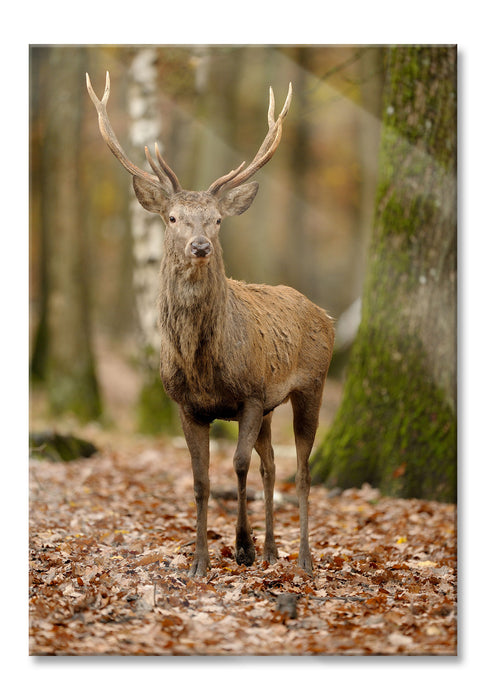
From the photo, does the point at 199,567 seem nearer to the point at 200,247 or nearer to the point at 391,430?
the point at 200,247

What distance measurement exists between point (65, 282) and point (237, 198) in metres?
3.56

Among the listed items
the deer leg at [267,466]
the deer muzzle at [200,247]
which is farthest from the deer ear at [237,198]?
the deer leg at [267,466]

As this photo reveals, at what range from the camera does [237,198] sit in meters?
4.55

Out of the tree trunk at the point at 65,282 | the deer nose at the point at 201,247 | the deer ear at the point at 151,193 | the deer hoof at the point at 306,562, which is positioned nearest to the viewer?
the deer nose at the point at 201,247

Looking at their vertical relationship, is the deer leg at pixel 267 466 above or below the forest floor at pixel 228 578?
above

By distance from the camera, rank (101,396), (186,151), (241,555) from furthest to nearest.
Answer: (101,396)
(186,151)
(241,555)

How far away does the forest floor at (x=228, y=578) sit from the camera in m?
4.14

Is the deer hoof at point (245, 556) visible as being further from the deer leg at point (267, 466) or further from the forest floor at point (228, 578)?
the deer leg at point (267, 466)

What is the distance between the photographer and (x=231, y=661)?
4.20 m

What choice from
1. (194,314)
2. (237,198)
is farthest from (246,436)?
(237,198)
